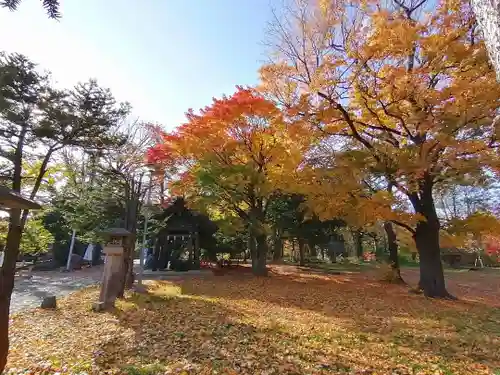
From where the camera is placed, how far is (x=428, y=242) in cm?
969

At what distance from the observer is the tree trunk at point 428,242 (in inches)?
376

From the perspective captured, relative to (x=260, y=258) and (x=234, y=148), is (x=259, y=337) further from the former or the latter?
(x=260, y=258)

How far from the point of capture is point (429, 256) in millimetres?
9758

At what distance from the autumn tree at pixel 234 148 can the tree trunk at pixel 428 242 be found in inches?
173

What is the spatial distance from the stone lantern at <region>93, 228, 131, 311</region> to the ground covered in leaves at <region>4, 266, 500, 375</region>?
0.41m

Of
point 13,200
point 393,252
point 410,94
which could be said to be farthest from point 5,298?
point 393,252

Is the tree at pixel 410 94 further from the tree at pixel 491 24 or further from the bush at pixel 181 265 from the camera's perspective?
the bush at pixel 181 265

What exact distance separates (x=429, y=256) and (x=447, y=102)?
16.8ft

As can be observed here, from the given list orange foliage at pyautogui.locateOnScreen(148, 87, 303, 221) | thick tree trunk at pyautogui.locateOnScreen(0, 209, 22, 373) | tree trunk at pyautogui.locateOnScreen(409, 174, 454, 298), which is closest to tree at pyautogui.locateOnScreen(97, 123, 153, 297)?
orange foliage at pyautogui.locateOnScreen(148, 87, 303, 221)

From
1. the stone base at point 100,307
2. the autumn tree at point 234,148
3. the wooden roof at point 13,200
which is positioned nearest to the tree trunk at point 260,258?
the autumn tree at point 234,148

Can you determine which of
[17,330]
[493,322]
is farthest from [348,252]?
[17,330]

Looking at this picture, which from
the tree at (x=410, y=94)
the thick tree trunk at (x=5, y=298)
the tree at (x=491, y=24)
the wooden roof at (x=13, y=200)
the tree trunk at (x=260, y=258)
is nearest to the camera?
the tree at (x=491, y=24)

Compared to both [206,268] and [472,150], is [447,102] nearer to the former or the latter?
[472,150]

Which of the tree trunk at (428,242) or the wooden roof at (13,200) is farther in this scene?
the tree trunk at (428,242)
